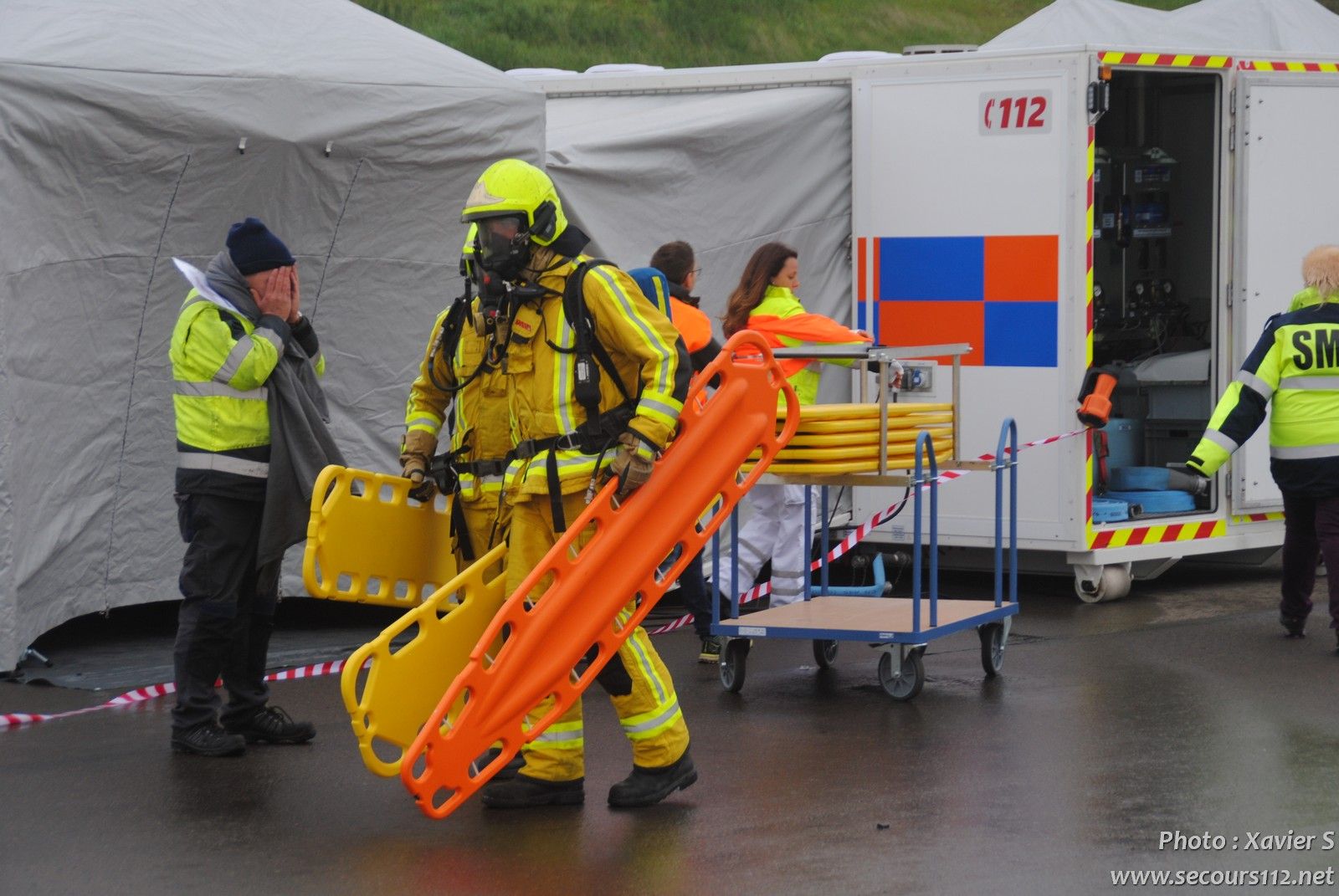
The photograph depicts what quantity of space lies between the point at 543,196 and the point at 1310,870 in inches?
116

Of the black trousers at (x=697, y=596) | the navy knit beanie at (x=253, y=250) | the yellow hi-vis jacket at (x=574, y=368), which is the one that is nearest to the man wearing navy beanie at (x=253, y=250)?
the navy knit beanie at (x=253, y=250)

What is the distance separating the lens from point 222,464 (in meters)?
6.49

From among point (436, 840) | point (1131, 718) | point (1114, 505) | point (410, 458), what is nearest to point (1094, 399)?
point (1114, 505)

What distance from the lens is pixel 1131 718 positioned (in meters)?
7.10

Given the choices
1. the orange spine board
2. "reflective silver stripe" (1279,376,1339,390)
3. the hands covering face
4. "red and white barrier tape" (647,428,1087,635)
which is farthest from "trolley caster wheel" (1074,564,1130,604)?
the hands covering face

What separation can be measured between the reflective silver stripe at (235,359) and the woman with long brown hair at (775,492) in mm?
2685

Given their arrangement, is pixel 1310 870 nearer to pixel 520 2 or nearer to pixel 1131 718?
pixel 1131 718

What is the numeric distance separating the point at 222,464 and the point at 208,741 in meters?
0.98

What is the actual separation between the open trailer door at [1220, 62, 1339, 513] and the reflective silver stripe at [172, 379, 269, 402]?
19.0ft

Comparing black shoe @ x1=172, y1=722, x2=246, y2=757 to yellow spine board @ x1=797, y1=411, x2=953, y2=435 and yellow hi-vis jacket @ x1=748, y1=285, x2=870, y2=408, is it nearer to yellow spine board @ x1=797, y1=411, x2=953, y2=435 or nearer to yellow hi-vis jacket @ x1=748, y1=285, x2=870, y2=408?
yellow spine board @ x1=797, y1=411, x2=953, y2=435

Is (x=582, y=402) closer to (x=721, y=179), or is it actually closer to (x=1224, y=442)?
(x=1224, y=442)

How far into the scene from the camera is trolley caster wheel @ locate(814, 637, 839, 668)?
8.13m

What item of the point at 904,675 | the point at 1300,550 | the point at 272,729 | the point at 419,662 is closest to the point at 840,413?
the point at 904,675

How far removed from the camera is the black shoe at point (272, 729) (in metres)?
6.77
